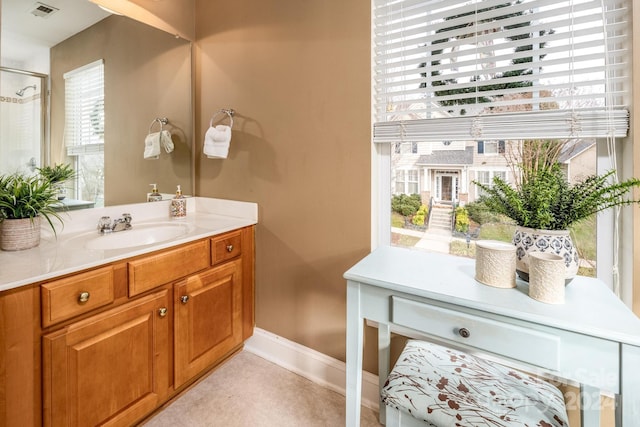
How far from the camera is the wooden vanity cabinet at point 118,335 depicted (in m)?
0.97

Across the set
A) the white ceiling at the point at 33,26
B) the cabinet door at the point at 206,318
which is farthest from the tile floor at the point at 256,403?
the white ceiling at the point at 33,26

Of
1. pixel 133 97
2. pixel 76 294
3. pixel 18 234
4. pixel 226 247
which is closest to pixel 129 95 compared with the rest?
pixel 133 97

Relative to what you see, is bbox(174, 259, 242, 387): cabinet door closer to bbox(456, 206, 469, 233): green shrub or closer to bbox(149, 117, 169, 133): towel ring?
bbox(149, 117, 169, 133): towel ring

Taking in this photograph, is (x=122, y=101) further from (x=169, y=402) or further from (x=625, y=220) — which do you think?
(x=625, y=220)

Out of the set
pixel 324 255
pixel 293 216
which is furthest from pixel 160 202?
pixel 324 255

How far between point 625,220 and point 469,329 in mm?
767

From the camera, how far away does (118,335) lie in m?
1.22

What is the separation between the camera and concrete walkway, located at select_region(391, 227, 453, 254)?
144 cm

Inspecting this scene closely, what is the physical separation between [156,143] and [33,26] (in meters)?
0.74

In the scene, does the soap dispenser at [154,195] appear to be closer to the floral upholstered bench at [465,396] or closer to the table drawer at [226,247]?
the table drawer at [226,247]

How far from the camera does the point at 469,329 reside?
88cm

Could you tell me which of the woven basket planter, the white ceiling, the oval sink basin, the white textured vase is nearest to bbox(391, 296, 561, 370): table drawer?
the white textured vase

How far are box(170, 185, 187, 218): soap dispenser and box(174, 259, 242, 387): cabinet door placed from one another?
0.55 metres

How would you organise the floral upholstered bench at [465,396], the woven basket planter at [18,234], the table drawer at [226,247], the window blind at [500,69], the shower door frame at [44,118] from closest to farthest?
the floral upholstered bench at [465,396] < the window blind at [500,69] < the woven basket planter at [18,234] < the shower door frame at [44,118] < the table drawer at [226,247]
